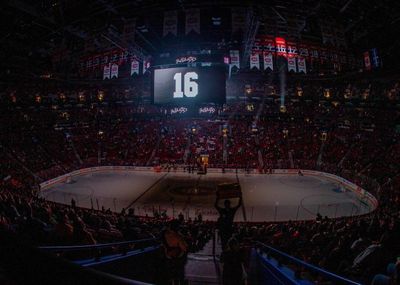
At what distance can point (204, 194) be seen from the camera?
28.2 meters

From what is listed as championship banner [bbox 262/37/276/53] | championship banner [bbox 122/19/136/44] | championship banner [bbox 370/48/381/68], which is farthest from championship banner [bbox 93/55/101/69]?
championship banner [bbox 370/48/381/68]

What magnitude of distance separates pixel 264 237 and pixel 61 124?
148 feet

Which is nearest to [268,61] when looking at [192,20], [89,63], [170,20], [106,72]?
[106,72]

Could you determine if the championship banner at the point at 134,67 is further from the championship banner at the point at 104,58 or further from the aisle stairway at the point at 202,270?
the aisle stairway at the point at 202,270

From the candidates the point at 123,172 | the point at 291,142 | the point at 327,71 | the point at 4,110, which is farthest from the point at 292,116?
the point at 4,110

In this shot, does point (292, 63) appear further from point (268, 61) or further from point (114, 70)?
point (114, 70)

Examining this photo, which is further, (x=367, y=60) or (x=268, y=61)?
(x=268, y=61)

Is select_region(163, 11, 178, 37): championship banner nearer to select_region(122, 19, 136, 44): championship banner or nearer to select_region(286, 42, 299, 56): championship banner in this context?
select_region(122, 19, 136, 44): championship banner

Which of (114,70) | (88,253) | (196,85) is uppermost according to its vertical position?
(114,70)

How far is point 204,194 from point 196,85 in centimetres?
1504

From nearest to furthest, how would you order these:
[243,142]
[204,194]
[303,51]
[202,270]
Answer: [202,270] < [204,194] < [303,51] < [243,142]

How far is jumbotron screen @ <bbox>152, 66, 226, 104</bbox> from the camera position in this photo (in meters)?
15.3

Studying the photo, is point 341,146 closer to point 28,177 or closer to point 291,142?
point 291,142

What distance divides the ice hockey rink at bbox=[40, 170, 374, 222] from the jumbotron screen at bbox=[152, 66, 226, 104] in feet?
31.5
